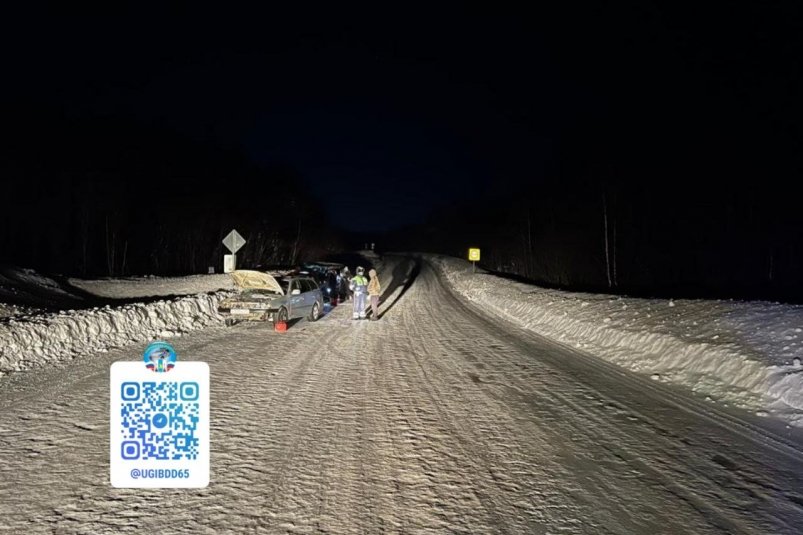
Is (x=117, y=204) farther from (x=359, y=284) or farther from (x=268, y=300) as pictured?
(x=268, y=300)

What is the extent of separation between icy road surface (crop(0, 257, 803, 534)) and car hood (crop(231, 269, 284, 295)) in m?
5.77

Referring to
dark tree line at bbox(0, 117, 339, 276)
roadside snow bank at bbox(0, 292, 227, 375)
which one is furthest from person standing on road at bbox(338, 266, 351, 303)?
dark tree line at bbox(0, 117, 339, 276)

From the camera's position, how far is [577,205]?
156ft

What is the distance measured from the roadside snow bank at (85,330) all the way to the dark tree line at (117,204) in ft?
91.5

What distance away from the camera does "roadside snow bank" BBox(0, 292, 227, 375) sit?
9492 millimetres

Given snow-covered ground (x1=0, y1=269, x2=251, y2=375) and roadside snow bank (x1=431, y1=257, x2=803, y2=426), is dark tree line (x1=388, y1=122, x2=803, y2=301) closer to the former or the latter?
roadside snow bank (x1=431, y1=257, x2=803, y2=426)

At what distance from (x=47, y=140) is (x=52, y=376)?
146 feet

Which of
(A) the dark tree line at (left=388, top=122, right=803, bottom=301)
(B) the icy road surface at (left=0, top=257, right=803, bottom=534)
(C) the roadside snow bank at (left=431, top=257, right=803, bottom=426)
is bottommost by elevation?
(B) the icy road surface at (left=0, top=257, right=803, bottom=534)

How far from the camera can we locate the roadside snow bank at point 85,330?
9492 millimetres

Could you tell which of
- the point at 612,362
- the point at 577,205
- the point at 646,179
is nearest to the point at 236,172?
the point at 577,205

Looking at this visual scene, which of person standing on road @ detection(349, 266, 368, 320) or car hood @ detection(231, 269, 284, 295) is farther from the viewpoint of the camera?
person standing on road @ detection(349, 266, 368, 320)

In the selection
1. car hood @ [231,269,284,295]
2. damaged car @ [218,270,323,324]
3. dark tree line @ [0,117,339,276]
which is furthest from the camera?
dark tree line @ [0,117,339,276]

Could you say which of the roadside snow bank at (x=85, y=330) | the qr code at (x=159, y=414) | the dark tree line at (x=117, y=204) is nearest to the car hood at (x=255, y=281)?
the roadside snow bank at (x=85, y=330)

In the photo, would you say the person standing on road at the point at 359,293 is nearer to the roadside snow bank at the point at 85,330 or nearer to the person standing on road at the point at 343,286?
the roadside snow bank at the point at 85,330
